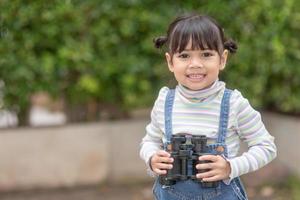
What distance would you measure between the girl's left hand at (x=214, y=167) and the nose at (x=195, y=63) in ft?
1.14

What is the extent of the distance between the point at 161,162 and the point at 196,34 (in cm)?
50

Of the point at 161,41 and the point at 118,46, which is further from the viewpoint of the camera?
the point at 118,46

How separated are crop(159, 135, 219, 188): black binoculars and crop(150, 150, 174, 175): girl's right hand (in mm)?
22

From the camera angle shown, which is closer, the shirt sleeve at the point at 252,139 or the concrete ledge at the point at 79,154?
the shirt sleeve at the point at 252,139

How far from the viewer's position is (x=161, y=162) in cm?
229

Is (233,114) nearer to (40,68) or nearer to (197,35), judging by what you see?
(197,35)

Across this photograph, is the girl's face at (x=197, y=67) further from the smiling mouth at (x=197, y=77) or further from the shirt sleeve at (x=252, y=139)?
the shirt sleeve at (x=252, y=139)

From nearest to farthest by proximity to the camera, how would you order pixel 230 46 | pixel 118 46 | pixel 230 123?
pixel 230 123 → pixel 230 46 → pixel 118 46

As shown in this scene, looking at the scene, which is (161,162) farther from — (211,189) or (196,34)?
(196,34)

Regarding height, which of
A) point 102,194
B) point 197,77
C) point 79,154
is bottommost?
point 102,194

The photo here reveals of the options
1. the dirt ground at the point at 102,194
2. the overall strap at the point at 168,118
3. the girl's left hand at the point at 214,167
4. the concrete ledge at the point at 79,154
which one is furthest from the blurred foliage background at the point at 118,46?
the girl's left hand at the point at 214,167

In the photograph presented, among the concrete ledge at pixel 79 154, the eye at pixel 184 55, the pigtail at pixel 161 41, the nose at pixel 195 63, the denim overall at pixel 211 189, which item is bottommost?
the concrete ledge at pixel 79 154

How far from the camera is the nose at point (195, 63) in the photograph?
7.59 feet

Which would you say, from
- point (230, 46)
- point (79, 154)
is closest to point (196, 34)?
point (230, 46)
